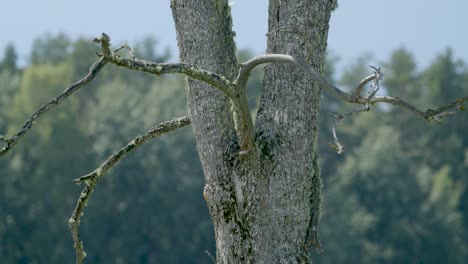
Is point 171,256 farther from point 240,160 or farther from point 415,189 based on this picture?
point 240,160

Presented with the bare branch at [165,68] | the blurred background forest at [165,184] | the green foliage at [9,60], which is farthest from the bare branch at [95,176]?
the green foliage at [9,60]

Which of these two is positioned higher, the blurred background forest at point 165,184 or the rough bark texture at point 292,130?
the blurred background forest at point 165,184

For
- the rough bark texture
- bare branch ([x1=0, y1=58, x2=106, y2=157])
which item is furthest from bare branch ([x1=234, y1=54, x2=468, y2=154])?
bare branch ([x1=0, y1=58, x2=106, y2=157])

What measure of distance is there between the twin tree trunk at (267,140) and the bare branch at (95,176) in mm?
347

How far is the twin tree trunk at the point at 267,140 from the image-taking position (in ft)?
18.8

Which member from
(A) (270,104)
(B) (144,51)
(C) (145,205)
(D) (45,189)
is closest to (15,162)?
(D) (45,189)

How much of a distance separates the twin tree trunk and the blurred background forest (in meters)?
52.8

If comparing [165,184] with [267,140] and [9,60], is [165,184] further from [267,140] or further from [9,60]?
[267,140]

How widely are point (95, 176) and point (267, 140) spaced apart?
0.91 meters

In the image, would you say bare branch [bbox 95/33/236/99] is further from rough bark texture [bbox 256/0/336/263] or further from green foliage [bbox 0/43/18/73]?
green foliage [bbox 0/43/18/73]

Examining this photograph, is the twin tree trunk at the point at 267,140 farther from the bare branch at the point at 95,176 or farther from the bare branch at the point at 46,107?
the bare branch at the point at 46,107

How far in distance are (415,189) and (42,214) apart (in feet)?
77.3

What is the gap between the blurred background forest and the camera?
209 ft

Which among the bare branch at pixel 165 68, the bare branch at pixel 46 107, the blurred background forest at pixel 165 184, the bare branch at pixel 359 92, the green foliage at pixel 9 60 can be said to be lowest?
the bare branch at pixel 46 107
